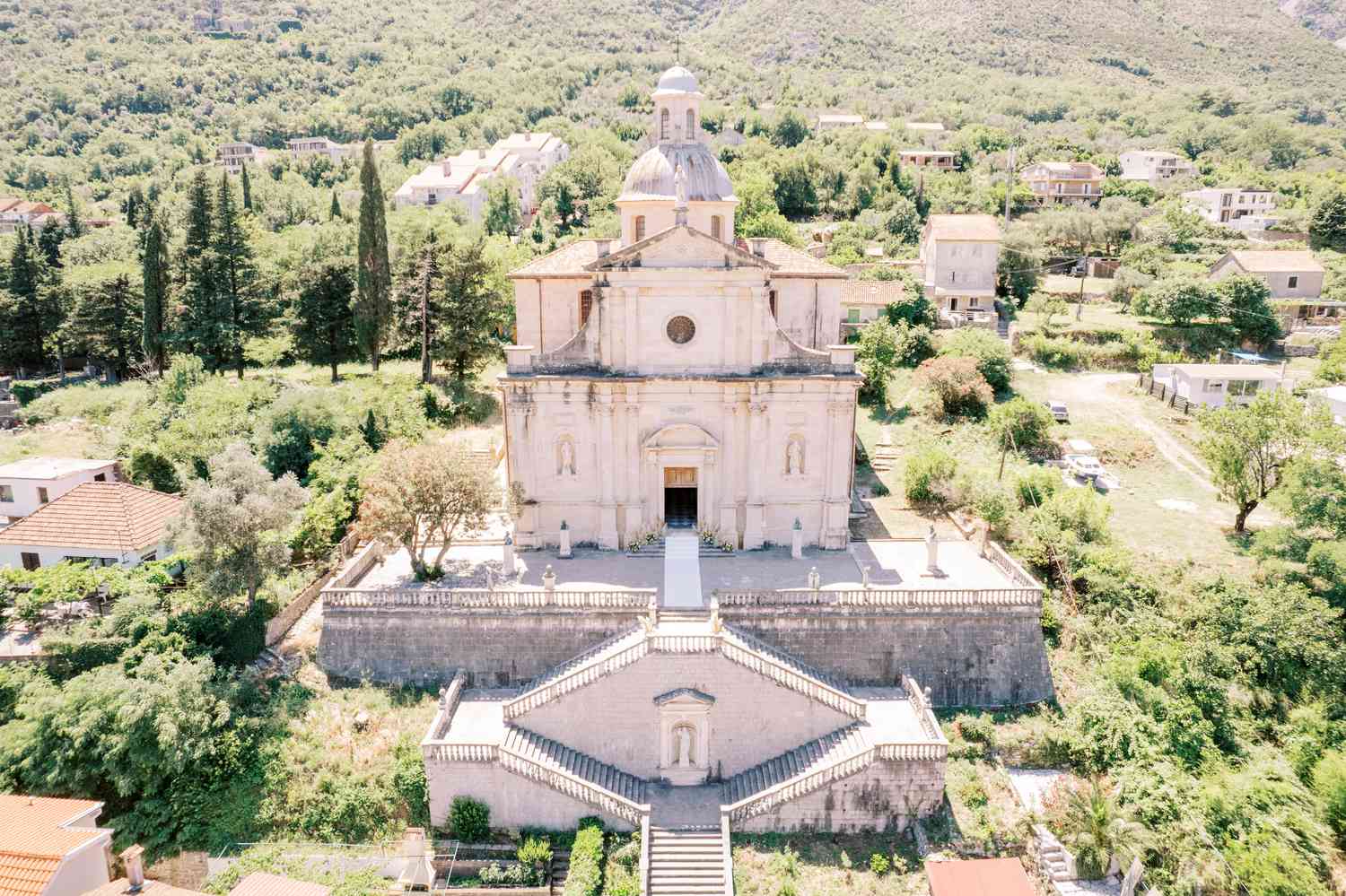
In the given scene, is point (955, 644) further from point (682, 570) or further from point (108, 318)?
point (108, 318)

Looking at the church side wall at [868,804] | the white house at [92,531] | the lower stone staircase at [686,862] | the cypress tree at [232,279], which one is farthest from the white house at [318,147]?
the church side wall at [868,804]

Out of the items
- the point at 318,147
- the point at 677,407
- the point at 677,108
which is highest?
the point at 318,147

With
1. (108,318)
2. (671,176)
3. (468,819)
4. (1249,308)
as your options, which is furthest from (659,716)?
(1249,308)

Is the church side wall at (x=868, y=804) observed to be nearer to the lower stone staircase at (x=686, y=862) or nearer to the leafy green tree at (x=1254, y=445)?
the lower stone staircase at (x=686, y=862)

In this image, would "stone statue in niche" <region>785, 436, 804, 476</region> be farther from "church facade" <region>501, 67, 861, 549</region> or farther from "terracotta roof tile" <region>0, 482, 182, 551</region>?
"terracotta roof tile" <region>0, 482, 182, 551</region>

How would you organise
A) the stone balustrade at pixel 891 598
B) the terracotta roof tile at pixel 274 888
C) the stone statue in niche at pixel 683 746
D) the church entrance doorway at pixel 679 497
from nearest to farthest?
the terracotta roof tile at pixel 274 888
the stone statue in niche at pixel 683 746
the stone balustrade at pixel 891 598
the church entrance doorway at pixel 679 497

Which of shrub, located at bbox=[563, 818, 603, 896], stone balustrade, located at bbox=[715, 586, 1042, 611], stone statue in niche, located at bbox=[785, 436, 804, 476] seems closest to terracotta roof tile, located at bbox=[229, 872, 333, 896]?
shrub, located at bbox=[563, 818, 603, 896]

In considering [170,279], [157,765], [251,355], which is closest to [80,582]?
[157,765]
